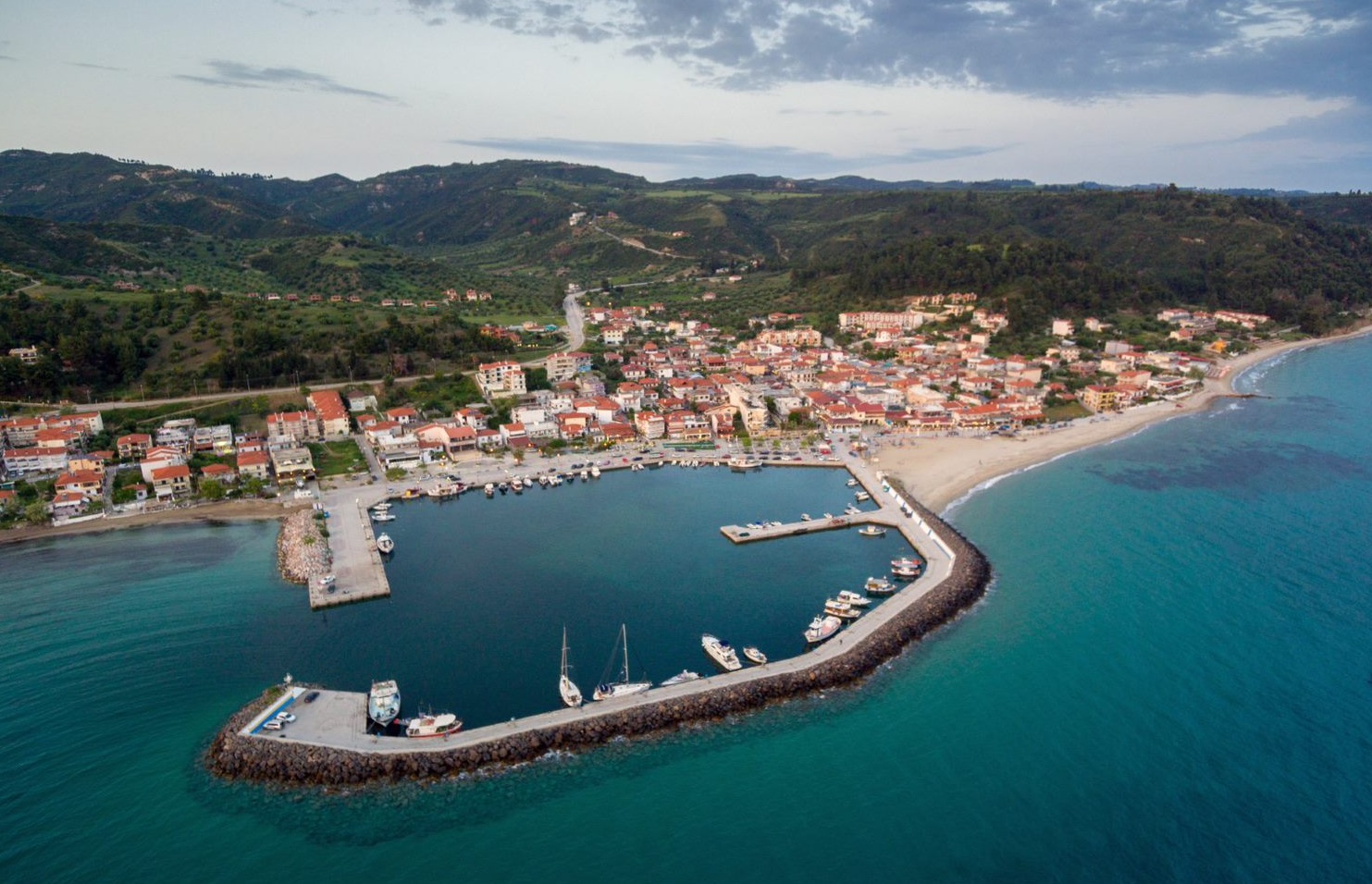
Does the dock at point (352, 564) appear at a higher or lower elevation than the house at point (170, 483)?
lower

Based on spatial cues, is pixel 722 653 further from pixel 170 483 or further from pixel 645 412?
pixel 170 483

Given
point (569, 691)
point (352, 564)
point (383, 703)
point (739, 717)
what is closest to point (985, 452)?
point (739, 717)

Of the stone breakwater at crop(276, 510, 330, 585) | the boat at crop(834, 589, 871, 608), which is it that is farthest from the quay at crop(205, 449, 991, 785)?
the stone breakwater at crop(276, 510, 330, 585)

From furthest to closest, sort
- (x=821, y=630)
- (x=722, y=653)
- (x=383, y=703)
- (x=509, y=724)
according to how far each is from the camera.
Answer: (x=821, y=630)
(x=722, y=653)
(x=383, y=703)
(x=509, y=724)

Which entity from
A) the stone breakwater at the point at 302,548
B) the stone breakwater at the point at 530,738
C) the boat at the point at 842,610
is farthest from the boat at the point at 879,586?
the stone breakwater at the point at 302,548

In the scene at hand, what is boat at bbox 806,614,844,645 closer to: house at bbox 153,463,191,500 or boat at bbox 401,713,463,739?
boat at bbox 401,713,463,739

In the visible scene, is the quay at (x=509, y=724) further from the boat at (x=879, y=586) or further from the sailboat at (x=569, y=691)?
the boat at (x=879, y=586)
